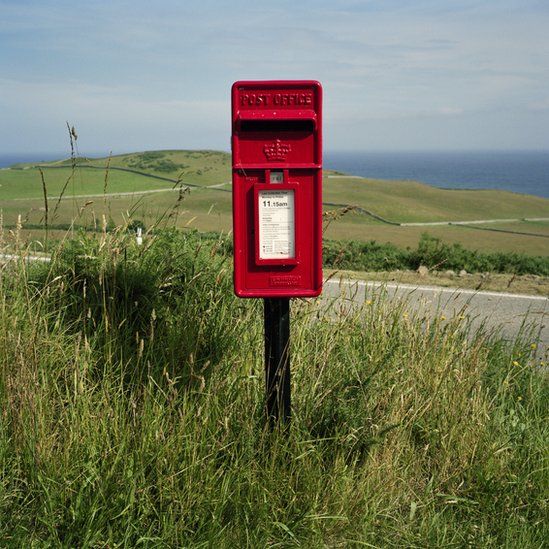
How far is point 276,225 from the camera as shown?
308cm

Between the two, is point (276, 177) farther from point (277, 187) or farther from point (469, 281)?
point (469, 281)

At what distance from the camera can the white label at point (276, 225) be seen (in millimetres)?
3047

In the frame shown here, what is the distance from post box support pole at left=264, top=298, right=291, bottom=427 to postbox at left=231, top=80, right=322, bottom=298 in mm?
131

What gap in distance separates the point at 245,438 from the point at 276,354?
0.41m

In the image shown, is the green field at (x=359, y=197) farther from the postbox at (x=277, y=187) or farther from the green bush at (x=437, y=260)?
the postbox at (x=277, y=187)

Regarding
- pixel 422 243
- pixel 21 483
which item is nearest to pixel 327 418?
pixel 21 483

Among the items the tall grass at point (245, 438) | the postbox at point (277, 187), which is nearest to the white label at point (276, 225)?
the postbox at point (277, 187)

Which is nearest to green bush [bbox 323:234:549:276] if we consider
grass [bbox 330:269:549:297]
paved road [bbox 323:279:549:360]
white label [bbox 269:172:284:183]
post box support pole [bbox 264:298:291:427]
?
grass [bbox 330:269:549:297]

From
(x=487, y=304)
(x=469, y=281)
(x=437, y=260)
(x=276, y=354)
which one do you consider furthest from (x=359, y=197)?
(x=276, y=354)

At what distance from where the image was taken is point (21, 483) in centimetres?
287

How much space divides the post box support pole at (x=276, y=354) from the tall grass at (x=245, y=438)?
4.6 inches

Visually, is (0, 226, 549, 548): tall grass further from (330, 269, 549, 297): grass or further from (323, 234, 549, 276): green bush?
(323, 234, 549, 276): green bush

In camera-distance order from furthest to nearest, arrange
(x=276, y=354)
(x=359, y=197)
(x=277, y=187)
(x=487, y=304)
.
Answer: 1. (x=359, y=197)
2. (x=487, y=304)
3. (x=276, y=354)
4. (x=277, y=187)

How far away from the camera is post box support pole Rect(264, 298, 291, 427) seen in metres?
3.12
